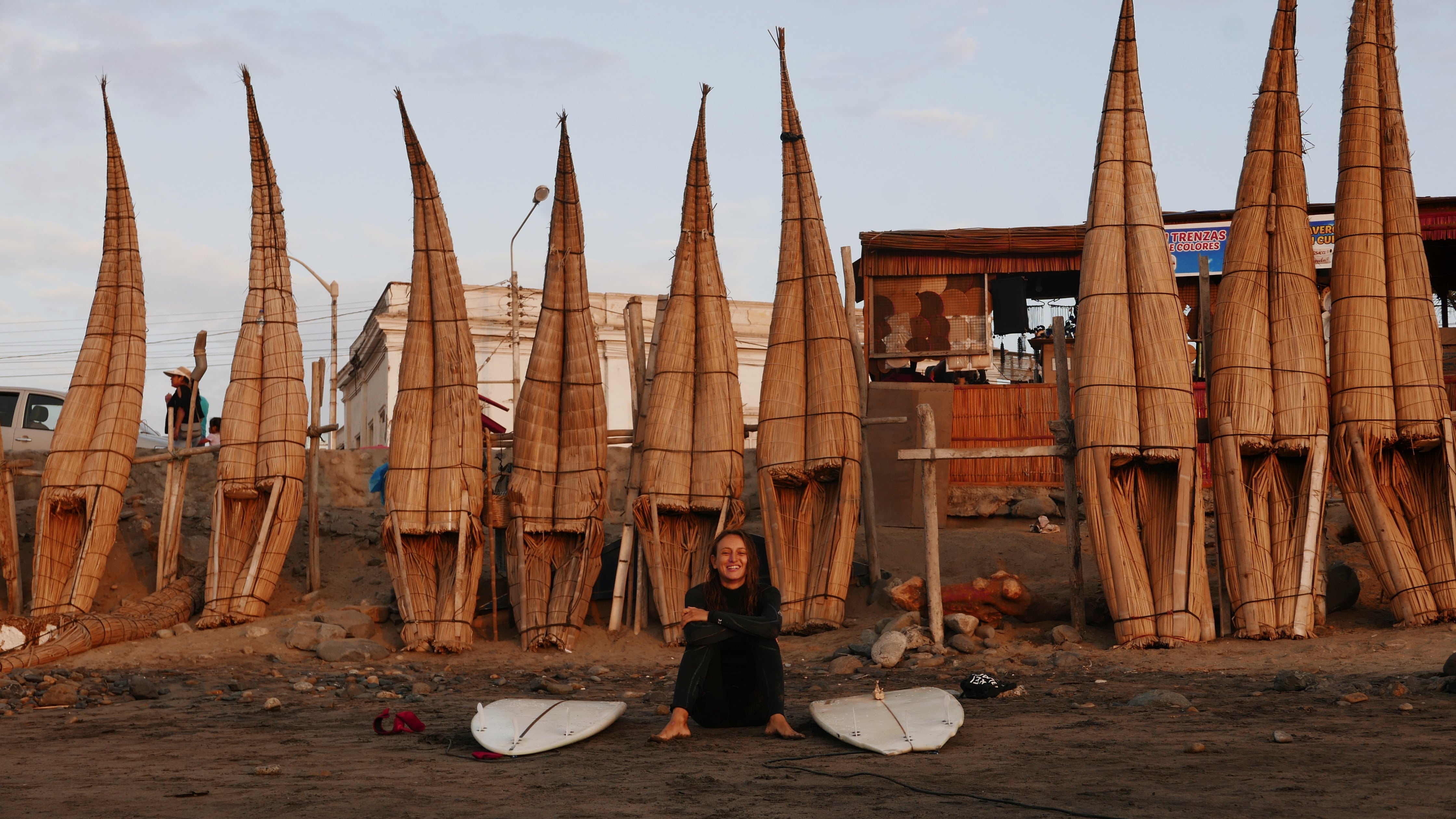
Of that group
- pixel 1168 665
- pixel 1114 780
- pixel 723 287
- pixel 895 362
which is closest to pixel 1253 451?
pixel 1168 665

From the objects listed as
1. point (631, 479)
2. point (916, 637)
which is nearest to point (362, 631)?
point (631, 479)

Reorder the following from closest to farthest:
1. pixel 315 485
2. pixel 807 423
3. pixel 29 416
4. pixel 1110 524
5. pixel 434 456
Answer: pixel 1110 524, pixel 807 423, pixel 434 456, pixel 315 485, pixel 29 416

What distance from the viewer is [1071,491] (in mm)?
9953

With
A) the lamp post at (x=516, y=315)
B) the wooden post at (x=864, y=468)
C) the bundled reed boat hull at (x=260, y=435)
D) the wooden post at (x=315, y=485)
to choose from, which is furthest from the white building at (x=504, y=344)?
the wooden post at (x=864, y=468)

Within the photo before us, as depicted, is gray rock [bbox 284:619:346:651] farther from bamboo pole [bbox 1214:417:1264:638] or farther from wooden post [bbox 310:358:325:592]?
bamboo pole [bbox 1214:417:1264:638]

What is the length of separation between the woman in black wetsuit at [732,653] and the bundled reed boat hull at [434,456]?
458cm

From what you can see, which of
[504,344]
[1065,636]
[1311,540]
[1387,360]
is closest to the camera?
[1311,540]

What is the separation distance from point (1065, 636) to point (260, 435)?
6.85m

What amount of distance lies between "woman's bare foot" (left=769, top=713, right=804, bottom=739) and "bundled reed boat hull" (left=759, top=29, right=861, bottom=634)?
13.7ft

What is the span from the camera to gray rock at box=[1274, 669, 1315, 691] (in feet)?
24.0

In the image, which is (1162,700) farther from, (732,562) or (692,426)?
Answer: (692,426)

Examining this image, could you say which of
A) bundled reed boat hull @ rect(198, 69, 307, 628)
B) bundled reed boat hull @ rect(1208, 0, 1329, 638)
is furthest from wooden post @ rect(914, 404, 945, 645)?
bundled reed boat hull @ rect(198, 69, 307, 628)

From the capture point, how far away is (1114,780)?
5.03m

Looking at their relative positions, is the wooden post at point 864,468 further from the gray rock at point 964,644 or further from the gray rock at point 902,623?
the gray rock at point 964,644
